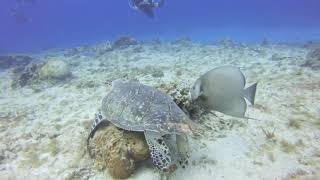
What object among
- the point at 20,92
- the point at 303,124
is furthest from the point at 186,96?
the point at 20,92

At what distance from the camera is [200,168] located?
4.65m

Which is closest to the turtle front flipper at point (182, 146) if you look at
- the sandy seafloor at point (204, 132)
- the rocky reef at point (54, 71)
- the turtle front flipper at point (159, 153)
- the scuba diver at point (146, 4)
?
the sandy seafloor at point (204, 132)

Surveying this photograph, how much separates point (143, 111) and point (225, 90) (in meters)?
1.34

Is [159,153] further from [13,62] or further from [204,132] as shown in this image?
[13,62]

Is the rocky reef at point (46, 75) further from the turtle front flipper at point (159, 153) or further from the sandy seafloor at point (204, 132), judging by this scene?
the turtle front flipper at point (159, 153)

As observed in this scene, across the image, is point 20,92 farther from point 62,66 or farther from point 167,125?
point 167,125

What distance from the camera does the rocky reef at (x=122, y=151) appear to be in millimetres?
4387

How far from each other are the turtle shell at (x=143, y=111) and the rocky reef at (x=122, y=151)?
0.20m

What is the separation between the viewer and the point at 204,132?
5.65 m

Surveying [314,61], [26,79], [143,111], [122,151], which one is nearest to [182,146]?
[143,111]

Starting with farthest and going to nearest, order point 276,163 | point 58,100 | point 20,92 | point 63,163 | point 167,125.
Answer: point 20,92
point 58,100
point 63,163
point 276,163
point 167,125

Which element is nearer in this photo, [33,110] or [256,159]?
[256,159]

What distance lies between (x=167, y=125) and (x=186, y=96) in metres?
1.29

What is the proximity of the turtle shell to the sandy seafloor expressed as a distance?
34.1 inches
